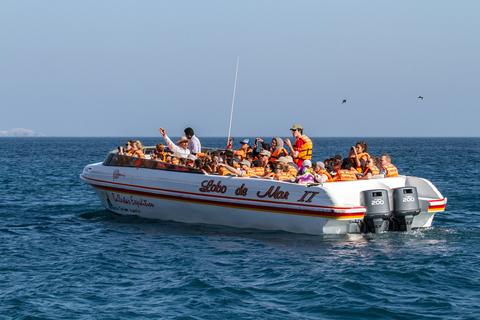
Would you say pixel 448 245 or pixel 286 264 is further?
pixel 448 245

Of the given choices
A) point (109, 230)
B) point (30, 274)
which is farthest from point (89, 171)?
point (30, 274)

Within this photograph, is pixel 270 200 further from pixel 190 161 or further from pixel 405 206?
pixel 405 206

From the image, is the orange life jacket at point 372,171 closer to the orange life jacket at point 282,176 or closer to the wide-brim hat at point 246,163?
the orange life jacket at point 282,176

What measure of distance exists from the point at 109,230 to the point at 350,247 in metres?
6.11

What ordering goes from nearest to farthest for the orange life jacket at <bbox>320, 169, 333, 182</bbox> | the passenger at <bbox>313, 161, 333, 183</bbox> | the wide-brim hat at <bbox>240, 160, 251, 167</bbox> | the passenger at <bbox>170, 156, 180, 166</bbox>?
the passenger at <bbox>313, 161, 333, 183</bbox>
the orange life jacket at <bbox>320, 169, 333, 182</bbox>
the wide-brim hat at <bbox>240, 160, 251, 167</bbox>
the passenger at <bbox>170, 156, 180, 166</bbox>

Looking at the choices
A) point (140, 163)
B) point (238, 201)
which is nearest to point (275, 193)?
point (238, 201)

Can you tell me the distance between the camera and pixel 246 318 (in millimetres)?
10258

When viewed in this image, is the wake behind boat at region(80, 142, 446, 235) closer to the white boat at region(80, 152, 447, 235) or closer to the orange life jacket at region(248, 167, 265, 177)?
the white boat at region(80, 152, 447, 235)

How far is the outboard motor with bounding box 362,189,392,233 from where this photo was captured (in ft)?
50.9

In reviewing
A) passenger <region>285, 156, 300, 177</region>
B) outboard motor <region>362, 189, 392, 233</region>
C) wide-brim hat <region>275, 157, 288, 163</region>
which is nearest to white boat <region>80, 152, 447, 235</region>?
outboard motor <region>362, 189, 392, 233</region>

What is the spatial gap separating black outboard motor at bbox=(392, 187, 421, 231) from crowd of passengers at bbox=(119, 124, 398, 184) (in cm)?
92

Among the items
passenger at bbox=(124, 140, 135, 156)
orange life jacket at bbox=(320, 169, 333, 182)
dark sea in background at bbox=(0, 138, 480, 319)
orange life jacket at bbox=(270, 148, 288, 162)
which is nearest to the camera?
dark sea in background at bbox=(0, 138, 480, 319)

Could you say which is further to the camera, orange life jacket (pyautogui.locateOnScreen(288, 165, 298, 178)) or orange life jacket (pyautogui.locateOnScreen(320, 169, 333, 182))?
orange life jacket (pyautogui.locateOnScreen(288, 165, 298, 178))

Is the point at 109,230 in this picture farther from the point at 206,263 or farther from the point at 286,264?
the point at 286,264
